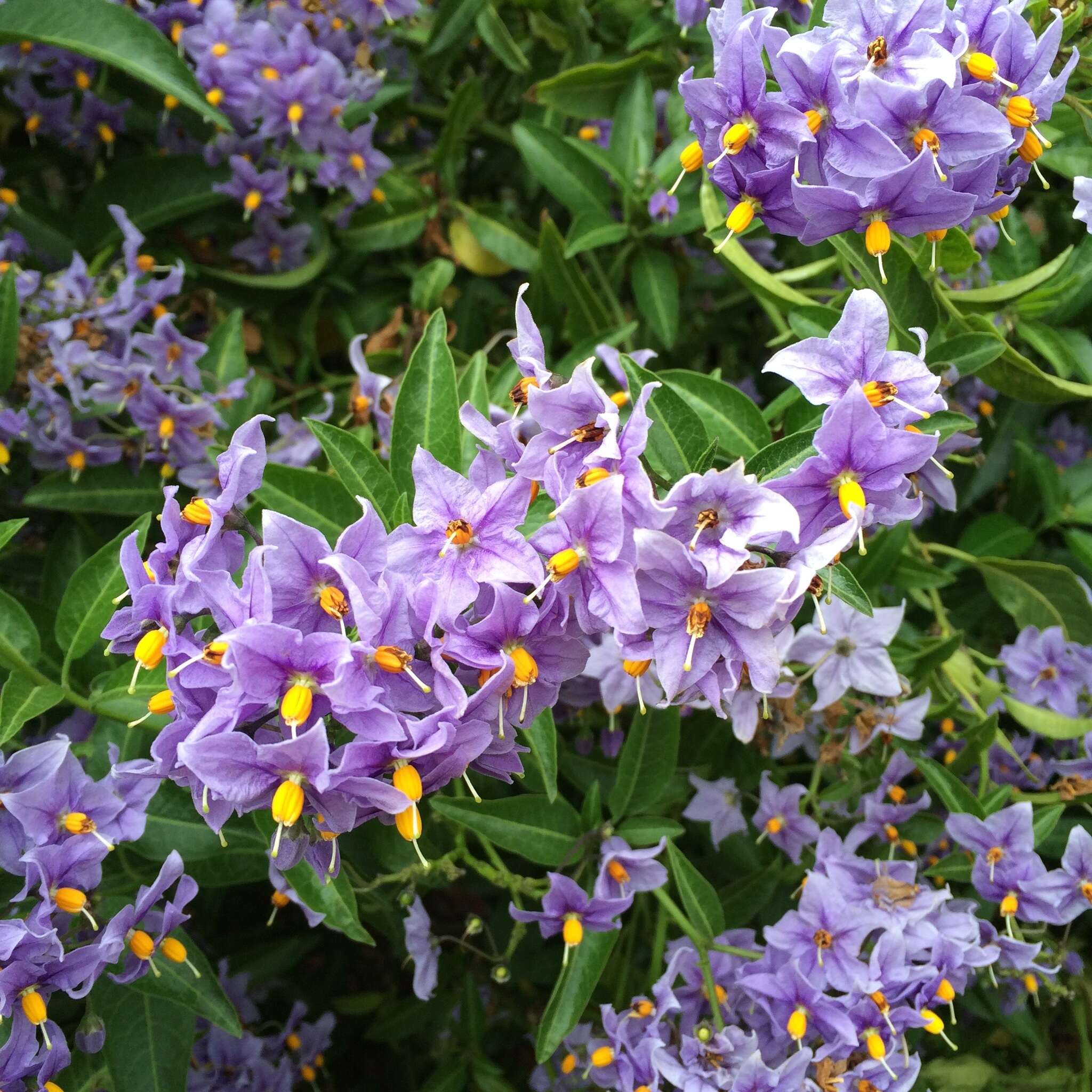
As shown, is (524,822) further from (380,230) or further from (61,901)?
(380,230)

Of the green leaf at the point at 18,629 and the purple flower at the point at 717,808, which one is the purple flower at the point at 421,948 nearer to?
the purple flower at the point at 717,808

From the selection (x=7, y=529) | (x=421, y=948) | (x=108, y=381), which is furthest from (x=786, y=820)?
(x=108, y=381)

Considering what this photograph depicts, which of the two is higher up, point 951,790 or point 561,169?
point 561,169

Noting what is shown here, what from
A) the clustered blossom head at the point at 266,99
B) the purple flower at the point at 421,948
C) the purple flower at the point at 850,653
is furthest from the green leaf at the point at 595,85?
the purple flower at the point at 421,948

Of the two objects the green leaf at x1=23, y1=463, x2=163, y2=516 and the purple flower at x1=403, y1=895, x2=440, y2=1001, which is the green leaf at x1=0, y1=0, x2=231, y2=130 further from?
the purple flower at x1=403, y1=895, x2=440, y2=1001

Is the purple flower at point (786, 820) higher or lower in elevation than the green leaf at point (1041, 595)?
lower

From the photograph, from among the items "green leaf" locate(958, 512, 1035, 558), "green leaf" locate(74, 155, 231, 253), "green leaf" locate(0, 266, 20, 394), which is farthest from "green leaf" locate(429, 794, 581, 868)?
"green leaf" locate(74, 155, 231, 253)
